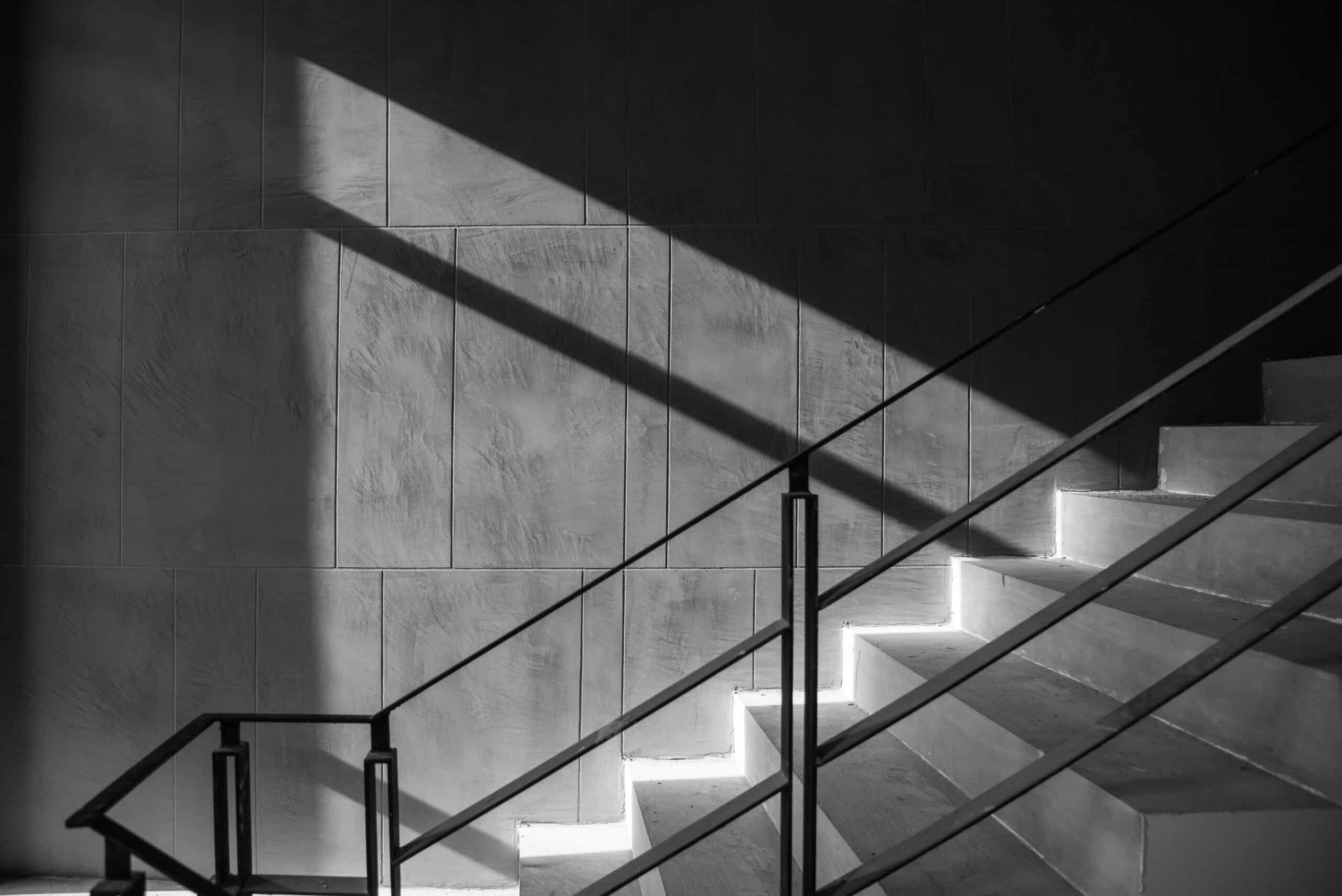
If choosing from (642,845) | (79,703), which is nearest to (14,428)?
(79,703)

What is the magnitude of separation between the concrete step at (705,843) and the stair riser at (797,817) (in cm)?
5

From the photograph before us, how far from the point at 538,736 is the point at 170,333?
1.73 m

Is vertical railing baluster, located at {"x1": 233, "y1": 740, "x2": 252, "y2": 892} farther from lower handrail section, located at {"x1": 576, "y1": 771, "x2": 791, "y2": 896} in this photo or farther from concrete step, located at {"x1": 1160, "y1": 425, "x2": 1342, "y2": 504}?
concrete step, located at {"x1": 1160, "y1": 425, "x2": 1342, "y2": 504}

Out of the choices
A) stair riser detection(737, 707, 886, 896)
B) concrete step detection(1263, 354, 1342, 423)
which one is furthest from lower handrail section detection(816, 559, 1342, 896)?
concrete step detection(1263, 354, 1342, 423)

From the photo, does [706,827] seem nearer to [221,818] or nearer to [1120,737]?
[1120,737]

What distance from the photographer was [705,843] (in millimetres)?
2264

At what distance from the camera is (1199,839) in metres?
1.43

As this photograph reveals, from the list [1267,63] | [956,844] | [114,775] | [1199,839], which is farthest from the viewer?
[1267,63]

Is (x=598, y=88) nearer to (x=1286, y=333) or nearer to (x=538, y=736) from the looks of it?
(x=538, y=736)

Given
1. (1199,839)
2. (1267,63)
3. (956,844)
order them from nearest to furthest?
(1199,839) → (956,844) → (1267,63)

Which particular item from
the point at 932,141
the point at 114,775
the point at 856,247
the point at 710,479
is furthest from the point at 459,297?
the point at 114,775

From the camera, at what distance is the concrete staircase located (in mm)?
1446

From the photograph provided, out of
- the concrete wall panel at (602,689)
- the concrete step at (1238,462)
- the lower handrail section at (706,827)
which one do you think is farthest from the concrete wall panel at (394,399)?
the concrete step at (1238,462)

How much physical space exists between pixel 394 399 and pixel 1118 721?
229 centimetres
